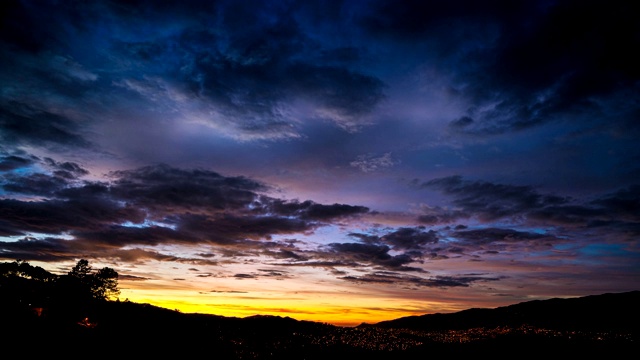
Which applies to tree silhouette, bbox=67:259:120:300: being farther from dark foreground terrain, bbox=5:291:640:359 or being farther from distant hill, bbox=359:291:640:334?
distant hill, bbox=359:291:640:334

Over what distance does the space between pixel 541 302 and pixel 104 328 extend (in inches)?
5024

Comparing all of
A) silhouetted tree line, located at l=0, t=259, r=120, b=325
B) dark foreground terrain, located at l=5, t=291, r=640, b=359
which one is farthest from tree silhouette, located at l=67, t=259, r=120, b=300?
dark foreground terrain, located at l=5, t=291, r=640, b=359

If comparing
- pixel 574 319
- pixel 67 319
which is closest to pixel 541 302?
pixel 574 319

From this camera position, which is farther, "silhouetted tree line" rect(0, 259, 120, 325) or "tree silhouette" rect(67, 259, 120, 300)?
"tree silhouette" rect(67, 259, 120, 300)

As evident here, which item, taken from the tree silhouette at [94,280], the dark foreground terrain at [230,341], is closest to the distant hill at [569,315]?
the dark foreground terrain at [230,341]

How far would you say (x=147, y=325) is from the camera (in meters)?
38.6

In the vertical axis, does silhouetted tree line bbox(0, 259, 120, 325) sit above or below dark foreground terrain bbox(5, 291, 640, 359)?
above

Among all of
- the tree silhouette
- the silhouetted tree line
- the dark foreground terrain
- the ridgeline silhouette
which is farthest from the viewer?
the tree silhouette

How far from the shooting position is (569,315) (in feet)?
271

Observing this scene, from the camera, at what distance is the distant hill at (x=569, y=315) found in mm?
67750

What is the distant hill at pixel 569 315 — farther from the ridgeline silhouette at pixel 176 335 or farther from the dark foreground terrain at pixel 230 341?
the dark foreground terrain at pixel 230 341

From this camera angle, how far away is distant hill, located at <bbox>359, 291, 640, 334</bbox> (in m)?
67.8

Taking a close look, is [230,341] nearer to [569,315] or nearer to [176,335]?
[176,335]

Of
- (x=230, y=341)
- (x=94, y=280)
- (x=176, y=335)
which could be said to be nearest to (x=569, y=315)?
(x=230, y=341)
